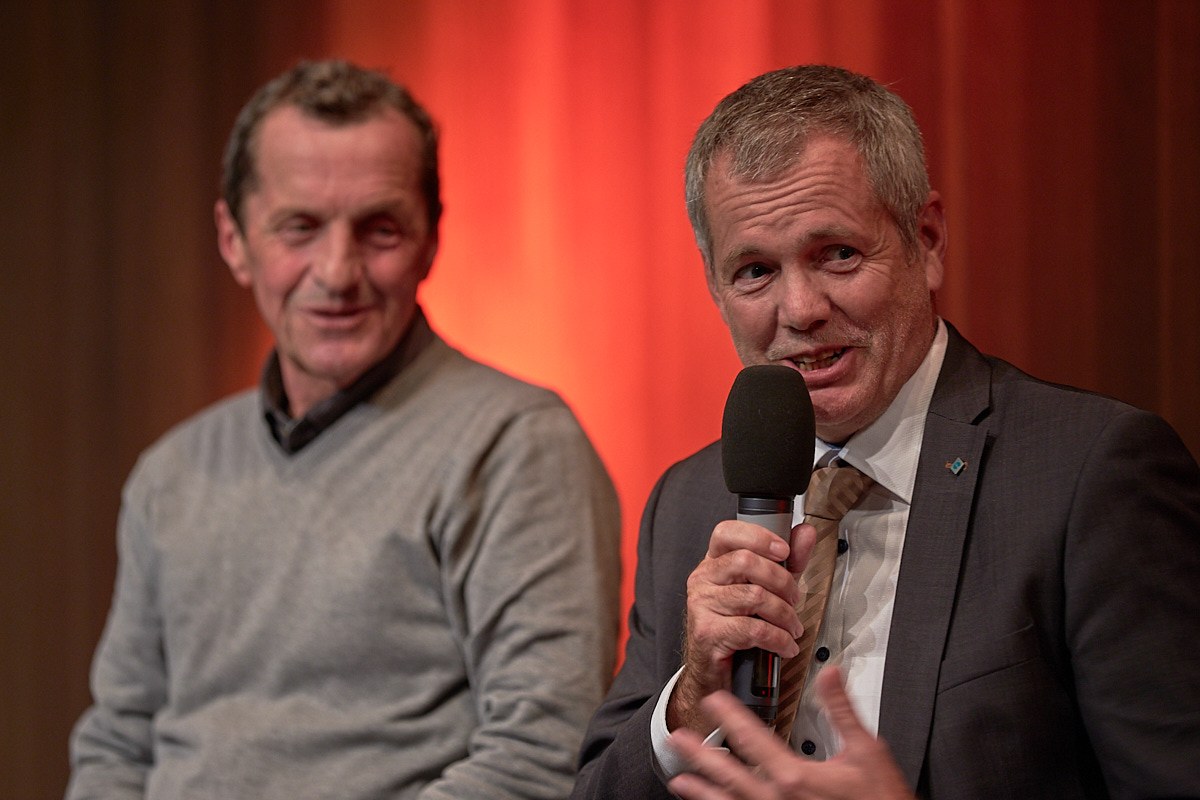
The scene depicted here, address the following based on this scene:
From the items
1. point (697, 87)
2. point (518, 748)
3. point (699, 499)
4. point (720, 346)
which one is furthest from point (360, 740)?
point (697, 87)

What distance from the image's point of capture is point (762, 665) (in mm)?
1226

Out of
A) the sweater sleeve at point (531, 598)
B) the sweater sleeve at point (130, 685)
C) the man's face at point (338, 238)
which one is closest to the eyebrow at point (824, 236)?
the sweater sleeve at point (531, 598)

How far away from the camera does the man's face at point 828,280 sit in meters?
1.48

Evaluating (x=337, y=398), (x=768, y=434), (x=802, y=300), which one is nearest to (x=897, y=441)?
(x=802, y=300)

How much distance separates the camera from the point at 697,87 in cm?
231

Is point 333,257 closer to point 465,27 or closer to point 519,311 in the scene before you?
point 519,311

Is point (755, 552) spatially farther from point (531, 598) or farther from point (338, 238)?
point (338, 238)

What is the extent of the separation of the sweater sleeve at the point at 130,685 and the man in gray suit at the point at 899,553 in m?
1.05

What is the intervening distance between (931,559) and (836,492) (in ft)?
0.48

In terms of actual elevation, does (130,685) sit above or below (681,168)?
below

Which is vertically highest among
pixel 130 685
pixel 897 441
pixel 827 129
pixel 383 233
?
pixel 827 129

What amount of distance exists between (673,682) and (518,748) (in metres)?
0.52

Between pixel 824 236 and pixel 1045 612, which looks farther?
pixel 824 236

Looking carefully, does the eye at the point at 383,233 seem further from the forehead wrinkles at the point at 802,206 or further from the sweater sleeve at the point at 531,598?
the forehead wrinkles at the point at 802,206
